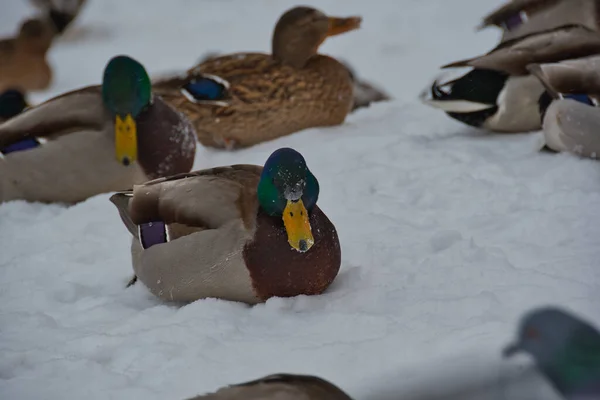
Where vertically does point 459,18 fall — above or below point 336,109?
below

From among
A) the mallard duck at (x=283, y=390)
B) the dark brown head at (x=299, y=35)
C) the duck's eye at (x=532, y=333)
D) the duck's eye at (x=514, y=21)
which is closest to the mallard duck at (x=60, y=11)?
the dark brown head at (x=299, y=35)

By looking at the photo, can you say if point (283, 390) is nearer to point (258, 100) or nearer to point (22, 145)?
point (22, 145)

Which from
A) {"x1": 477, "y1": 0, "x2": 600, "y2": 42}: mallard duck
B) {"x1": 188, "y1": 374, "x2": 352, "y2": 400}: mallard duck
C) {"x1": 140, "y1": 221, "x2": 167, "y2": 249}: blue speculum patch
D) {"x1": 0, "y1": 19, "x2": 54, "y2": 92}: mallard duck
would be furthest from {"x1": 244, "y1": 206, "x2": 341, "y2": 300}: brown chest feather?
{"x1": 0, "y1": 19, "x2": 54, "y2": 92}: mallard duck

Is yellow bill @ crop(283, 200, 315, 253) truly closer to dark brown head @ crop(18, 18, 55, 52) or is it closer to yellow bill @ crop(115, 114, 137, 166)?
yellow bill @ crop(115, 114, 137, 166)

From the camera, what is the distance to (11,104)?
255 inches

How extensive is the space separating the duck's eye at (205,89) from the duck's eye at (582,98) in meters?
2.11

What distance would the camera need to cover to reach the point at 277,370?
293cm

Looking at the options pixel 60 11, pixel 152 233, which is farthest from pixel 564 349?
pixel 60 11

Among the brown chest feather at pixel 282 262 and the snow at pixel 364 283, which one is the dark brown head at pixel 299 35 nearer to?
the snow at pixel 364 283

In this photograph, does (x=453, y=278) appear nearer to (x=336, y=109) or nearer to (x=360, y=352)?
(x=360, y=352)

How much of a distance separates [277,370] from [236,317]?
1.41ft

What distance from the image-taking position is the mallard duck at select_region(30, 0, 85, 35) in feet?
40.5

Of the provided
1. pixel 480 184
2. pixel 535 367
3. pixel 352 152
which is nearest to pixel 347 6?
pixel 352 152

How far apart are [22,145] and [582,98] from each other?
9.40 feet
